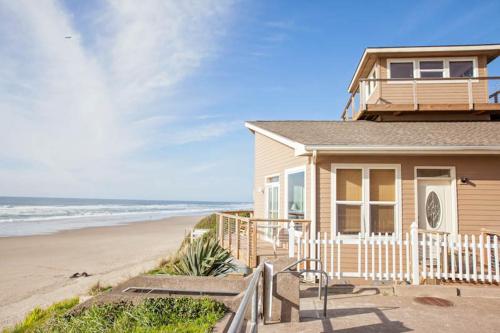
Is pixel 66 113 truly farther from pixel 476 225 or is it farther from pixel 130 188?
pixel 130 188

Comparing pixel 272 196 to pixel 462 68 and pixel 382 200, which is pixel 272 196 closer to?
pixel 382 200

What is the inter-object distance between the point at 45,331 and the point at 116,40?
10.5m

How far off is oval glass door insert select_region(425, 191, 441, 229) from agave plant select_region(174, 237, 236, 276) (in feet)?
17.7

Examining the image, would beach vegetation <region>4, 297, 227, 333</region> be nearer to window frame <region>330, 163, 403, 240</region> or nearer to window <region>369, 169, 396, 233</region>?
window frame <region>330, 163, 403, 240</region>

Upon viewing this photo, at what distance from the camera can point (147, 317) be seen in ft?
14.0

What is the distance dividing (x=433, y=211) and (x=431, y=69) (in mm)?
6597

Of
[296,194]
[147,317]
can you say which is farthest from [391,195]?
[147,317]

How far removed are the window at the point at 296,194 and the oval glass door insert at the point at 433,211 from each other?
10.5 ft

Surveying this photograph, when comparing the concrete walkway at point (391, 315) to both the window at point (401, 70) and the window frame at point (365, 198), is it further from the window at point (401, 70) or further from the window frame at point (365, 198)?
the window at point (401, 70)

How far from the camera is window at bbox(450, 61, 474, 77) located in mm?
12484

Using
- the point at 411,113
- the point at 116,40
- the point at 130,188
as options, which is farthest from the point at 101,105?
the point at 130,188

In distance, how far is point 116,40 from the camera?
1195 centimetres

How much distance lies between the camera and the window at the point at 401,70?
12.7 meters

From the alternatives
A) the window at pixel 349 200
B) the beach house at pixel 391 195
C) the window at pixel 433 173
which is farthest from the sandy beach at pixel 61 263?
the window at pixel 433 173
